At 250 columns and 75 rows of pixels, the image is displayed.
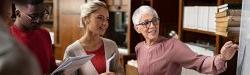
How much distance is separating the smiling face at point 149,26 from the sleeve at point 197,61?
0.45 ft

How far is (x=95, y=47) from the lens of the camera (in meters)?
2.21

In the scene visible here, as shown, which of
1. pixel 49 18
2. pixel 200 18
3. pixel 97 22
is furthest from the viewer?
pixel 49 18

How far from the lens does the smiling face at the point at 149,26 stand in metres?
2.21

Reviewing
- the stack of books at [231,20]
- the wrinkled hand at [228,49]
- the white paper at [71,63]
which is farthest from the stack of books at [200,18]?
the white paper at [71,63]

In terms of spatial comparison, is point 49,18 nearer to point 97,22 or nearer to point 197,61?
point 97,22

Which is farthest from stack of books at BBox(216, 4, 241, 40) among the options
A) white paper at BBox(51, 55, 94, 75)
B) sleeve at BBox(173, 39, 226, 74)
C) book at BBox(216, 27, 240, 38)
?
white paper at BBox(51, 55, 94, 75)

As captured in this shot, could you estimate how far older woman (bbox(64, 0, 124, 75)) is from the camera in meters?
2.15

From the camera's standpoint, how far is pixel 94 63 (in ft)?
7.10

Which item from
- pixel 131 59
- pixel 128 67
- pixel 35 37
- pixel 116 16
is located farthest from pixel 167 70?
pixel 116 16

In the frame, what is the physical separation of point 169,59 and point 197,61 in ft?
0.56

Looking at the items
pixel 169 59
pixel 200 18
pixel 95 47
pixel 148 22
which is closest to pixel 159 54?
pixel 169 59

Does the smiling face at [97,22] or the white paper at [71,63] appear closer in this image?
the white paper at [71,63]

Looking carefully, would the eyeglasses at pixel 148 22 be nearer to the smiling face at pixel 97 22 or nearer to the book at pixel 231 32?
the smiling face at pixel 97 22

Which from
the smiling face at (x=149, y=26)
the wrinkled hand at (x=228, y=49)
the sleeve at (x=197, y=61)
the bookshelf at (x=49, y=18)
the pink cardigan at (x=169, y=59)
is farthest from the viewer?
the bookshelf at (x=49, y=18)
